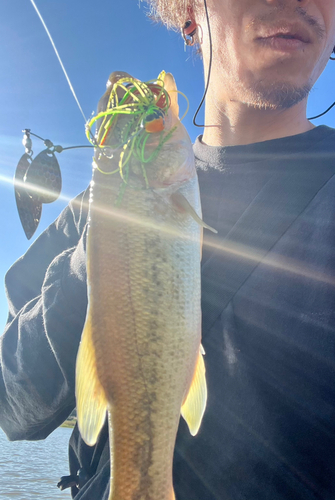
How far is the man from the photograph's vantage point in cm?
174

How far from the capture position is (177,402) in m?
1.56

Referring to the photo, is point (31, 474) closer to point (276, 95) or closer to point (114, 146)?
point (114, 146)

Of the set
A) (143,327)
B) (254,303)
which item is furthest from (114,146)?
(254,303)

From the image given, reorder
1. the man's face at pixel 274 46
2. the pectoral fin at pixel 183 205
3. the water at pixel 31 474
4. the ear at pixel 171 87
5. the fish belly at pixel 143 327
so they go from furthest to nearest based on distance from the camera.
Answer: the water at pixel 31 474 < the man's face at pixel 274 46 < the ear at pixel 171 87 < the pectoral fin at pixel 183 205 < the fish belly at pixel 143 327

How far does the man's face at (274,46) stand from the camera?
2227mm

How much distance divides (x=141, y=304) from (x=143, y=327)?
0.11 metres

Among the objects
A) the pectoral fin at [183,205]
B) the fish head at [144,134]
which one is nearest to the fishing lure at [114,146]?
the fish head at [144,134]

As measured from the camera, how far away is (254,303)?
1944mm

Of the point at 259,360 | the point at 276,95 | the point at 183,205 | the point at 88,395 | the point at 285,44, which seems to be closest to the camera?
the point at 88,395

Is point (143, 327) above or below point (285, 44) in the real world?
below

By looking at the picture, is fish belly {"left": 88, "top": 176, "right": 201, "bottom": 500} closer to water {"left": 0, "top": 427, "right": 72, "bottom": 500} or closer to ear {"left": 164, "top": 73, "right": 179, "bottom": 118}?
ear {"left": 164, "top": 73, "right": 179, "bottom": 118}

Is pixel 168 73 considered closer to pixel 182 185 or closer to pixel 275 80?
pixel 182 185

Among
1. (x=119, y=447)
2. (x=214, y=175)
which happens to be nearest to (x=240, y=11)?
(x=214, y=175)

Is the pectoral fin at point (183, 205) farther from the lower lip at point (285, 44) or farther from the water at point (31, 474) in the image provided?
A: the water at point (31, 474)
